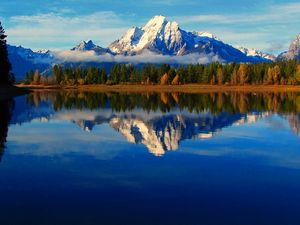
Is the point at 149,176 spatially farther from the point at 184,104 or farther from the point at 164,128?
the point at 184,104

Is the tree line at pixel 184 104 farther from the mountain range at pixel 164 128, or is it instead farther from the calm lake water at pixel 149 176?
the calm lake water at pixel 149 176

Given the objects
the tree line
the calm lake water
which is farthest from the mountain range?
the tree line

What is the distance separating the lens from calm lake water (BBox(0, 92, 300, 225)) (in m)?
19.5

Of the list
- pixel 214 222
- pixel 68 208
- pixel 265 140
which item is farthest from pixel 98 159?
pixel 265 140

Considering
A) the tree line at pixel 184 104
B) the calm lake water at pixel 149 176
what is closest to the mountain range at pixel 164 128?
the calm lake water at pixel 149 176

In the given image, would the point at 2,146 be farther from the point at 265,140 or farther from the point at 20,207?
the point at 265,140

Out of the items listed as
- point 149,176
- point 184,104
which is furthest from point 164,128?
point 184,104

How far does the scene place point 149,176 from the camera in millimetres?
26812

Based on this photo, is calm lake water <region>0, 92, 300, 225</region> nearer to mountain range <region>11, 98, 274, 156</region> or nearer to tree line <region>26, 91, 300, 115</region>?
mountain range <region>11, 98, 274, 156</region>

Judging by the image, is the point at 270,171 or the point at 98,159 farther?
the point at 98,159

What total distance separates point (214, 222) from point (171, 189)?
5.28 meters

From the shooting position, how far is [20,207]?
2012 cm

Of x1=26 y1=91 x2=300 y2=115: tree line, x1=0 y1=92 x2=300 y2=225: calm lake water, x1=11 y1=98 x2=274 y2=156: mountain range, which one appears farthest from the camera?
x1=26 y1=91 x2=300 y2=115: tree line

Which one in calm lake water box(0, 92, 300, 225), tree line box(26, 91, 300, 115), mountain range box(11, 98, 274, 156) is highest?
calm lake water box(0, 92, 300, 225)
